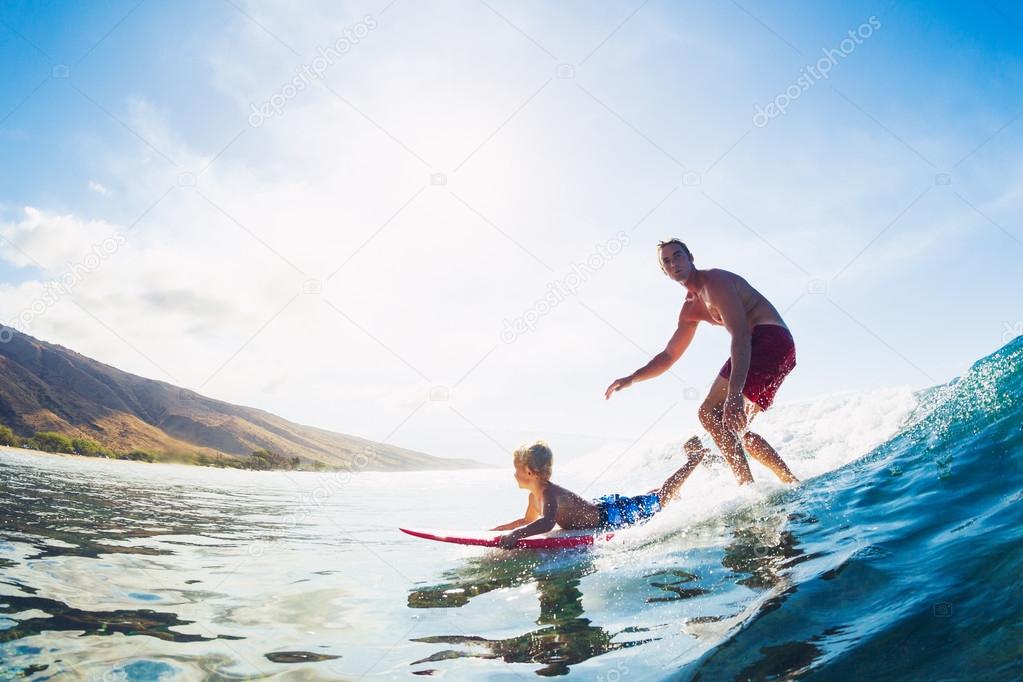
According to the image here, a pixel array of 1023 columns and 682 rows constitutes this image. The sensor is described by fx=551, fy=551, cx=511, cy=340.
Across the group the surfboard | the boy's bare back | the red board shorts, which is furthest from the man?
the surfboard

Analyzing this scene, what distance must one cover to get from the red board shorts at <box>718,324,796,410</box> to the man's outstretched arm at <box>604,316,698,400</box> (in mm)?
899

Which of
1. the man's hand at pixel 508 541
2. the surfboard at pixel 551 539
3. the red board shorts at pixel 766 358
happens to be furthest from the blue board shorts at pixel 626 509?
the red board shorts at pixel 766 358

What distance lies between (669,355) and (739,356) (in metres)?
1.27

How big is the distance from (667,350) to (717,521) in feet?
7.49

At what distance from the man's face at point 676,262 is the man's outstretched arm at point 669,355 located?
0.86 metres

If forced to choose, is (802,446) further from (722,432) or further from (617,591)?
(617,591)

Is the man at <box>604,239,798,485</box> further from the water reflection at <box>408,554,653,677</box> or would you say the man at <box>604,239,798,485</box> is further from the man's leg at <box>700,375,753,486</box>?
the water reflection at <box>408,554,653,677</box>

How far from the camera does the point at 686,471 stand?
6473 millimetres

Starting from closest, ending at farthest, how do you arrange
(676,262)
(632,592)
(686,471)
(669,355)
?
(632,592) < (676,262) < (686,471) < (669,355)

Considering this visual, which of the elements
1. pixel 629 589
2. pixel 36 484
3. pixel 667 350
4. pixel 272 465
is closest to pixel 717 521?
pixel 629 589

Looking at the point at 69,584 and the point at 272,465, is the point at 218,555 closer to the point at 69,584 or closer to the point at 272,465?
the point at 69,584

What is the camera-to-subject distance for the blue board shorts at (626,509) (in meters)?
6.17

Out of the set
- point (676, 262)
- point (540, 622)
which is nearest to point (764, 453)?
point (676, 262)

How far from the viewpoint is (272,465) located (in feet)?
221
